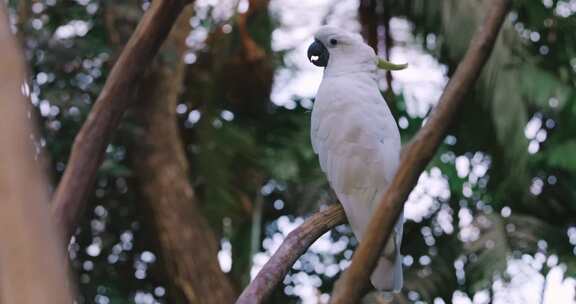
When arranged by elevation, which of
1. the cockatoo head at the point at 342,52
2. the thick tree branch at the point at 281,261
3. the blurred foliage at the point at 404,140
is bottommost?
the blurred foliage at the point at 404,140

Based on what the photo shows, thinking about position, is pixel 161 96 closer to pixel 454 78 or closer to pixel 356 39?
pixel 356 39

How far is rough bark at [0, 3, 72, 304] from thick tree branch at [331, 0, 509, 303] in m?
0.41

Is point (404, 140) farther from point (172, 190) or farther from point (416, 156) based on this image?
point (416, 156)

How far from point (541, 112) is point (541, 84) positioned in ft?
0.73

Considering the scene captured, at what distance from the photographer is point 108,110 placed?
231cm

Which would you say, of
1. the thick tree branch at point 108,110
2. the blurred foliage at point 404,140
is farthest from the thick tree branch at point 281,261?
the blurred foliage at point 404,140

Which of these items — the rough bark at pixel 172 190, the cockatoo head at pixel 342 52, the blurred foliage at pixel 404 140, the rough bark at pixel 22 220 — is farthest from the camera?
the blurred foliage at pixel 404 140

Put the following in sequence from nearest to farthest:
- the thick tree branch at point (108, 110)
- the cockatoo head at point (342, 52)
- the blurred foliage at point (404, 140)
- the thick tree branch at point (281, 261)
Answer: the thick tree branch at point (281, 261) < the cockatoo head at point (342, 52) < the thick tree branch at point (108, 110) < the blurred foliage at point (404, 140)

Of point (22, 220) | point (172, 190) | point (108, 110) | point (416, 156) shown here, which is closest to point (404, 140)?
point (172, 190)

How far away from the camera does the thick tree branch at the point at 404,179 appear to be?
1151 millimetres

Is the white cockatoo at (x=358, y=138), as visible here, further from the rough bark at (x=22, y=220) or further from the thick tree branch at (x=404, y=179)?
the rough bark at (x=22, y=220)

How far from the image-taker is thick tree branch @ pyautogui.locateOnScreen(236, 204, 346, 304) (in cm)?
165

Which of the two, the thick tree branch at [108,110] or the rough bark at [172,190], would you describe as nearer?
the thick tree branch at [108,110]

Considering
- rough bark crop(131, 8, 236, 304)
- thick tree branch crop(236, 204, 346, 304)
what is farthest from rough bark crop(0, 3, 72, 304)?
rough bark crop(131, 8, 236, 304)
